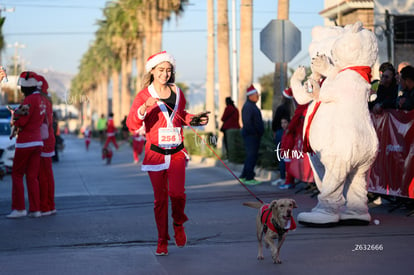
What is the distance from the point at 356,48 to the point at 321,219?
6.69 ft

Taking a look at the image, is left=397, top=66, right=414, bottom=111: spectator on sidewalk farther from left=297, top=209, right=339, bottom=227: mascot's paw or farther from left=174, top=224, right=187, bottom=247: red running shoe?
left=174, top=224, right=187, bottom=247: red running shoe

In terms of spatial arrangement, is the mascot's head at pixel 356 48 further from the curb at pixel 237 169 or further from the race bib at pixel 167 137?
the curb at pixel 237 169

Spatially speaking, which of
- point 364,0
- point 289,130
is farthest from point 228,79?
point 289,130

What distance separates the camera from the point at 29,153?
11.6 metres

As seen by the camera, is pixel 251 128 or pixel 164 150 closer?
pixel 164 150

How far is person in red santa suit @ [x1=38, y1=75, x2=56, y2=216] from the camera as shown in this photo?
39.1 ft

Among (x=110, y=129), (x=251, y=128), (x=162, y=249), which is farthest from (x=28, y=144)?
(x=110, y=129)

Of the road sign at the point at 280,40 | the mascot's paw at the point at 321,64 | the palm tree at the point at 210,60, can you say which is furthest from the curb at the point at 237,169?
the mascot's paw at the point at 321,64

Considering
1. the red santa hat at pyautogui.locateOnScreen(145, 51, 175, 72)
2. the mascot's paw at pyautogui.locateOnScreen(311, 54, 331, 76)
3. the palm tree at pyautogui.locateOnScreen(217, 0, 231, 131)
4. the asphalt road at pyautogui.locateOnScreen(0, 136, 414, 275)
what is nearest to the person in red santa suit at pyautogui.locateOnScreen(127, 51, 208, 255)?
the red santa hat at pyautogui.locateOnScreen(145, 51, 175, 72)

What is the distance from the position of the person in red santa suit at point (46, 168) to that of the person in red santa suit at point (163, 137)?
424 cm

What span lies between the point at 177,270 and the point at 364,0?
105 feet

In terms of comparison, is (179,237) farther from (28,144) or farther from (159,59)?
(28,144)

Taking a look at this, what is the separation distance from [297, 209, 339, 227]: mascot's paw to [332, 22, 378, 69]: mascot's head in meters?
1.76

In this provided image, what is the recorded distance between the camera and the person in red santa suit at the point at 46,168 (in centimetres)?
1191
